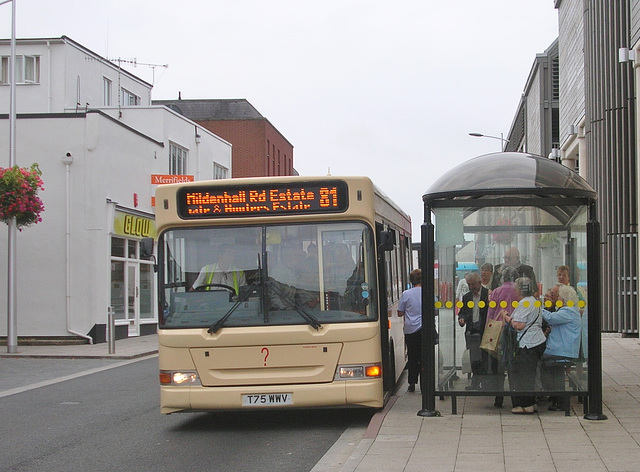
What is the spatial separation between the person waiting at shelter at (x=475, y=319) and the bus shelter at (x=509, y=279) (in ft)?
0.04

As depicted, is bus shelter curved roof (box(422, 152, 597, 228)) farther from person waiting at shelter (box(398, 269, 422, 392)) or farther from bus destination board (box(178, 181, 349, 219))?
person waiting at shelter (box(398, 269, 422, 392))

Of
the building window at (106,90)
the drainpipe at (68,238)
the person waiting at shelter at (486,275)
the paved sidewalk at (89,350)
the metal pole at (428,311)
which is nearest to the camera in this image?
the metal pole at (428,311)

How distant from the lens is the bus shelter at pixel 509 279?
31.6 feet

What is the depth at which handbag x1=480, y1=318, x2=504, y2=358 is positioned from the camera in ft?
33.1

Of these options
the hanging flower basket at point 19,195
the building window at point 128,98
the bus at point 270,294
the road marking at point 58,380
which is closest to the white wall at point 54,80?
the building window at point 128,98

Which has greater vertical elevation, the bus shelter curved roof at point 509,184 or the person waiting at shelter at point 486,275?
the bus shelter curved roof at point 509,184

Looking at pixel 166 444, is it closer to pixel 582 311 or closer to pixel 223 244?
pixel 223 244

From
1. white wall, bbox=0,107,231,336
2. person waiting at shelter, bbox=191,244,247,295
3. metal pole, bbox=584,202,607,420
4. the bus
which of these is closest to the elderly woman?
metal pole, bbox=584,202,607,420

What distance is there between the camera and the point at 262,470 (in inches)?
314

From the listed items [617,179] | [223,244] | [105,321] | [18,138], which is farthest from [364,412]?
[18,138]

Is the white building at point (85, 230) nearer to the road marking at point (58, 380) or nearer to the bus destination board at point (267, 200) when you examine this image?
the road marking at point (58, 380)

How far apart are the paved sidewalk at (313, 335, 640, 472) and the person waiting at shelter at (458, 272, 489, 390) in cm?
57

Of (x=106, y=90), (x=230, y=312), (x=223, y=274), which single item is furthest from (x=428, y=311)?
(x=106, y=90)

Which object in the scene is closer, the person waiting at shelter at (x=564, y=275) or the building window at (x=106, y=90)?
the person waiting at shelter at (x=564, y=275)
